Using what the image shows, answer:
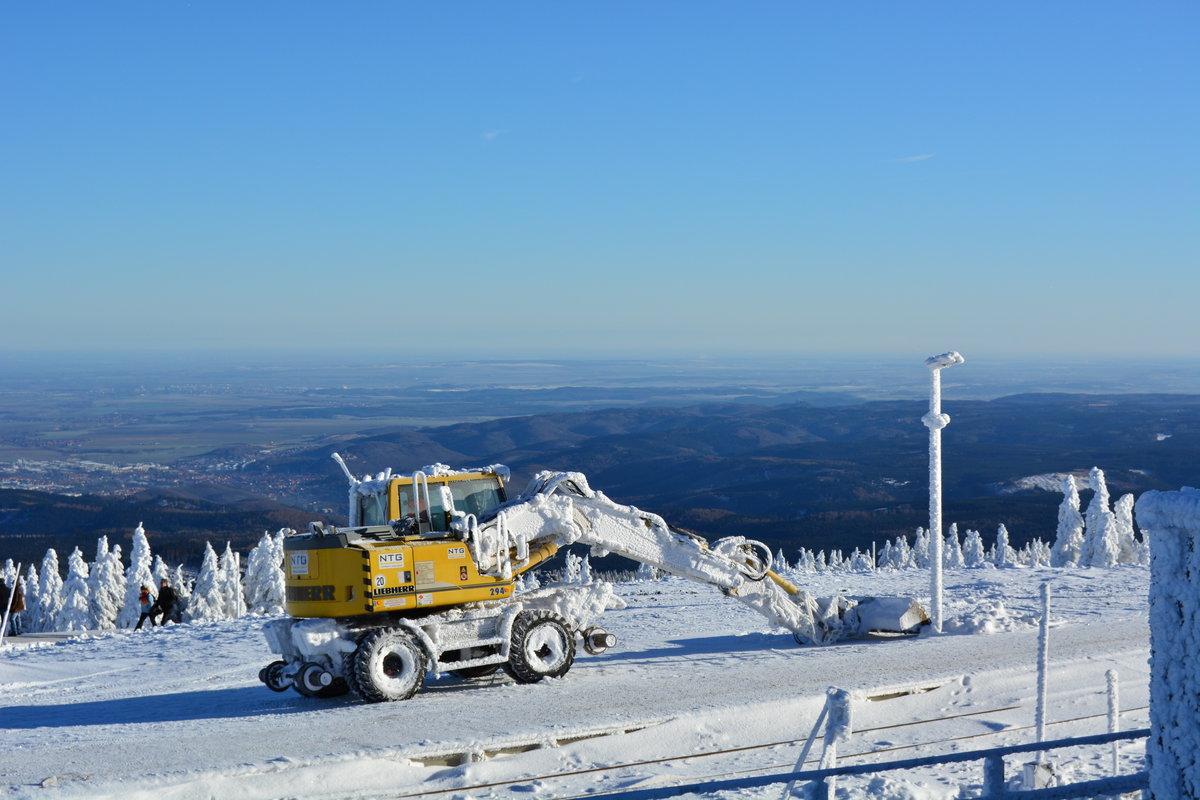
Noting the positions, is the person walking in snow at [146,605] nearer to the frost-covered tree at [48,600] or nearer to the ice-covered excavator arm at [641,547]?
the ice-covered excavator arm at [641,547]

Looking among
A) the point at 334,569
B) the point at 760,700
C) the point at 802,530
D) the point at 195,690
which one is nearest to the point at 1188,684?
the point at 760,700

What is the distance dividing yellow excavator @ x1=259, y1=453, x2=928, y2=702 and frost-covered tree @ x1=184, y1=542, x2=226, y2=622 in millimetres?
43326

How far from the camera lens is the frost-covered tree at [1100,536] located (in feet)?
182

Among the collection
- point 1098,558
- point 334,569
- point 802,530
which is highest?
point 334,569

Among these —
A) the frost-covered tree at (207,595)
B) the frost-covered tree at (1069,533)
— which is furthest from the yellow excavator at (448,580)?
the frost-covered tree at (1069,533)

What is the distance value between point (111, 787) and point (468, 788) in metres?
3.90

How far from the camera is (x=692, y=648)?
69.7ft

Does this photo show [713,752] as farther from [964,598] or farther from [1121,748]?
[964,598]

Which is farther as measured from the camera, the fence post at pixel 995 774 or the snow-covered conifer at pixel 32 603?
the snow-covered conifer at pixel 32 603

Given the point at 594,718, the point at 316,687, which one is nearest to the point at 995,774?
the point at 594,718

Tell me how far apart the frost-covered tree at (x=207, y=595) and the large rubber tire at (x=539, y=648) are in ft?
147

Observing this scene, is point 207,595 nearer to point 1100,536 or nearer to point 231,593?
point 231,593

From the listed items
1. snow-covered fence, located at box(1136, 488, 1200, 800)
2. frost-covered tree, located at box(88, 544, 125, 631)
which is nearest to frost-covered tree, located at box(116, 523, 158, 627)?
frost-covered tree, located at box(88, 544, 125, 631)

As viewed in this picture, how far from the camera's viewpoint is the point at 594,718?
→ 49.4 ft
